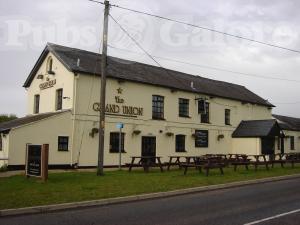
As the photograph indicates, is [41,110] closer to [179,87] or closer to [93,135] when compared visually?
[93,135]

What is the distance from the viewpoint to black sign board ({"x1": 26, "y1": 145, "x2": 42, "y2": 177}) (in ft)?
54.7

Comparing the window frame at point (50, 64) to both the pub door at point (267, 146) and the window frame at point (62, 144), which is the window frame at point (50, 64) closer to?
the window frame at point (62, 144)

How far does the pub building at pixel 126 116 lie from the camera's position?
77.9ft

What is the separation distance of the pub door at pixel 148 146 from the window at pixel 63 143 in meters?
5.83

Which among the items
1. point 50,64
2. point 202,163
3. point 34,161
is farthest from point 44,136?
point 202,163

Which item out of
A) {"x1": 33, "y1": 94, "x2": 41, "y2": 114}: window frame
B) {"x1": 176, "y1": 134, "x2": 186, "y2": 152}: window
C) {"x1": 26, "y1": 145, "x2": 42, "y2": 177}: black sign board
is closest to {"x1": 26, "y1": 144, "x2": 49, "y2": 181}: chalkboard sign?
{"x1": 26, "y1": 145, "x2": 42, "y2": 177}: black sign board

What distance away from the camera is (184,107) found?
103 feet

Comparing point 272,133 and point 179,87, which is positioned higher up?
point 179,87

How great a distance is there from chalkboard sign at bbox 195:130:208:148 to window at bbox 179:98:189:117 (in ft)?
5.75

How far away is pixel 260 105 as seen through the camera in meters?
40.1

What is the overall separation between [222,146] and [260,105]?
25.9 feet

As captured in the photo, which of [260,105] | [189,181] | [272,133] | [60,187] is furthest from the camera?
[260,105]

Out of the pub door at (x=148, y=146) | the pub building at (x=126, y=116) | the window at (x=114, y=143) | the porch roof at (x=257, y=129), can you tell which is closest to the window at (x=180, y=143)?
the pub building at (x=126, y=116)

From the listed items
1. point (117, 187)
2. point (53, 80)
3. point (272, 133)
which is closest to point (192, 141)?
point (272, 133)
